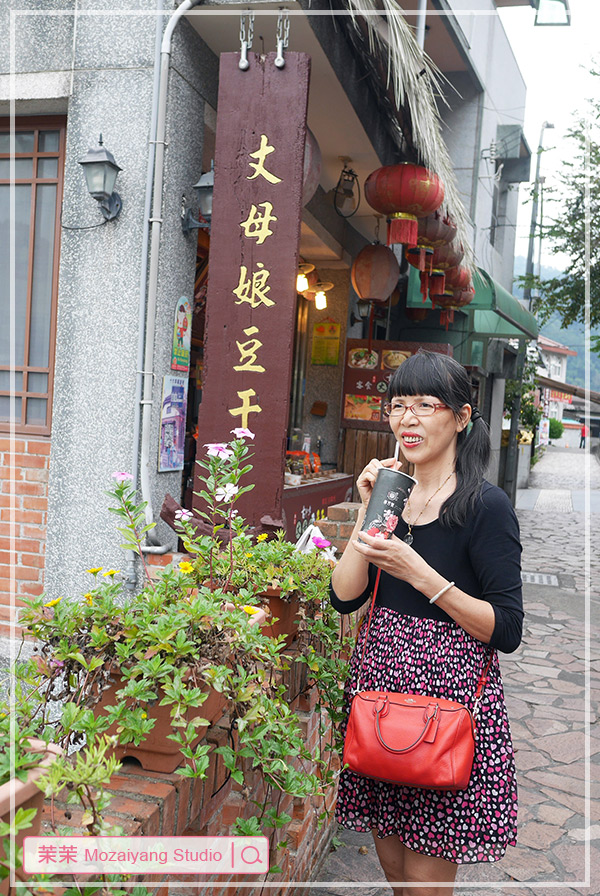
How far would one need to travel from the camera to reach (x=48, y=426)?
488cm

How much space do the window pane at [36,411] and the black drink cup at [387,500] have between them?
135 inches

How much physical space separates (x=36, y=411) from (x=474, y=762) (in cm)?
376

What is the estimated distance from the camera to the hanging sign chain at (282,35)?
4.17 meters

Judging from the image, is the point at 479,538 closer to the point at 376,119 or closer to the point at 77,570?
the point at 77,570

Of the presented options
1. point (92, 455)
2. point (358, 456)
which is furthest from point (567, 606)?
point (92, 455)

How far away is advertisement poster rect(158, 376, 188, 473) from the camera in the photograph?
15.1 feet

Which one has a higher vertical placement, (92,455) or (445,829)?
(92,455)

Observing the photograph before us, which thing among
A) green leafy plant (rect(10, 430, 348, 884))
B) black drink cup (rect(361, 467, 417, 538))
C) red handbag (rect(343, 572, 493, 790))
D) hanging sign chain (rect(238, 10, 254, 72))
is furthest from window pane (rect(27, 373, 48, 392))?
red handbag (rect(343, 572, 493, 790))

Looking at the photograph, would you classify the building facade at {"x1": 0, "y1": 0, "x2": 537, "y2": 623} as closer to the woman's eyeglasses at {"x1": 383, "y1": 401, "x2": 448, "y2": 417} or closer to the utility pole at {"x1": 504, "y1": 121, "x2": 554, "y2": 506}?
the woman's eyeglasses at {"x1": 383, "y1": 401, "x2": 448, "y2": 417}

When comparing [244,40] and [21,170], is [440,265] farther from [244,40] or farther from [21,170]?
[21,170]

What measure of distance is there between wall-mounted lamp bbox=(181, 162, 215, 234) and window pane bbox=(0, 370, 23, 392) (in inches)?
57.7

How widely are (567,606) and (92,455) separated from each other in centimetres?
626

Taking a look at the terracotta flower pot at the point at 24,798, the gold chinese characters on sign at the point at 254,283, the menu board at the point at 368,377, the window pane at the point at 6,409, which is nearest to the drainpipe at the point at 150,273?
the gold chinese characters on sign at the point at 254,283

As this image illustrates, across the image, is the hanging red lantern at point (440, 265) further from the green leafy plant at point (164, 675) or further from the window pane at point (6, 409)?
the green leafy plant at point (164, 675)
